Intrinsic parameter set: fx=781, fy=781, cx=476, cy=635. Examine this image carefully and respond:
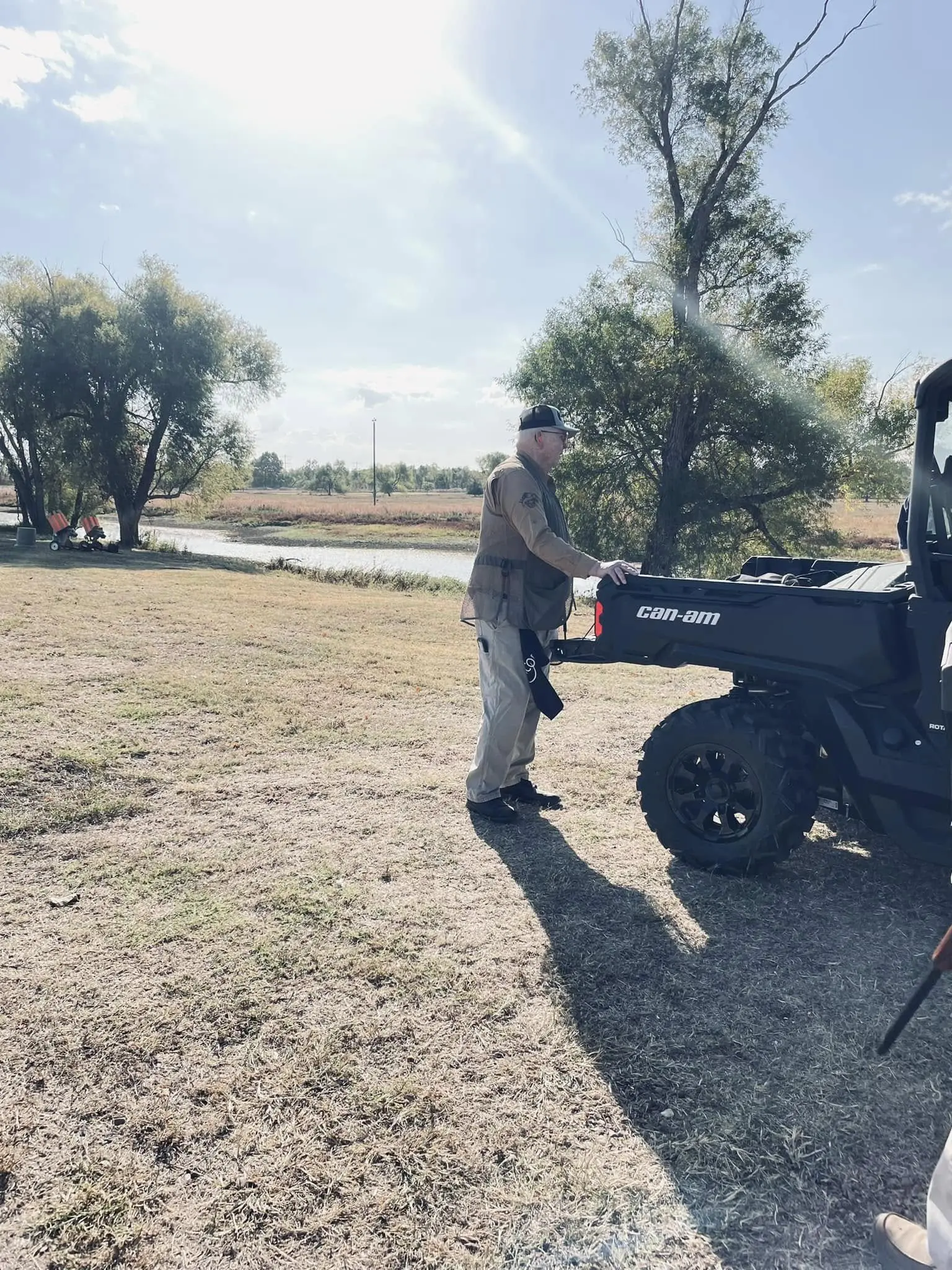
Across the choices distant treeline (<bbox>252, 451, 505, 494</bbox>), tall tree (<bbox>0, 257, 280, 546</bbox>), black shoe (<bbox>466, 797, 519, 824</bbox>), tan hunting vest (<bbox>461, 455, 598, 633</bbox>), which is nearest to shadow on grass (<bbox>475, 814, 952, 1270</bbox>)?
black shoe (<bbox>466, 797, 519, 824</bbox>)

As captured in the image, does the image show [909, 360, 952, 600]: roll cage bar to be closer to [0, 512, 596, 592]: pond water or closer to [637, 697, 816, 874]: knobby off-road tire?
[637, 697, 816, 874]: knobby off-road tire

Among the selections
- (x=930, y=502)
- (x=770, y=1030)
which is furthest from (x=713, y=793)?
(x=930, y=502)

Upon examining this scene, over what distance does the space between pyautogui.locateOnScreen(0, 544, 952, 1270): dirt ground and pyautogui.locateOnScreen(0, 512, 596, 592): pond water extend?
62.6ft

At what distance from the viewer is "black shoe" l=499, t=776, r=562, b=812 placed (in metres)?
4.34

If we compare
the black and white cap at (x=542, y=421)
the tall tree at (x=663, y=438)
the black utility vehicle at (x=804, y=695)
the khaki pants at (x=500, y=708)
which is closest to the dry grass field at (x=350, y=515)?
the tall tree at (x=663, y=438)

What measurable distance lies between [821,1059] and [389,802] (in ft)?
8.37

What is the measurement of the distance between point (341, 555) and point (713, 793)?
105ft

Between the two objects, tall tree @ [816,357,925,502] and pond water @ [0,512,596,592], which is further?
pond water @ [0,512,596,592]

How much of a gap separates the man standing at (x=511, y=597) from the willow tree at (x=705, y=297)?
17.0 m

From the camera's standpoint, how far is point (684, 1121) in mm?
2102

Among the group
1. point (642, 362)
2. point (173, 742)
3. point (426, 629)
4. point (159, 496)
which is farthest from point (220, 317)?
point (173, 742)

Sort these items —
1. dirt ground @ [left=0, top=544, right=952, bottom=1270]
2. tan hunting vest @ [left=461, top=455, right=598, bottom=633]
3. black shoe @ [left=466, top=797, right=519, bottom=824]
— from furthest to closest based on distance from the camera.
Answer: black shoe @ [left=466, top=797, right=519, bottom=824] → tan hunting vest @ [left=461, top=455, right=598, bottom=633] → dirt ground @ [left=0, top=544, right=952, bottom=1270]

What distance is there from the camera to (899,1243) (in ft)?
5.41

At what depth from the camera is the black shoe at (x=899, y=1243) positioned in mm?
1611
